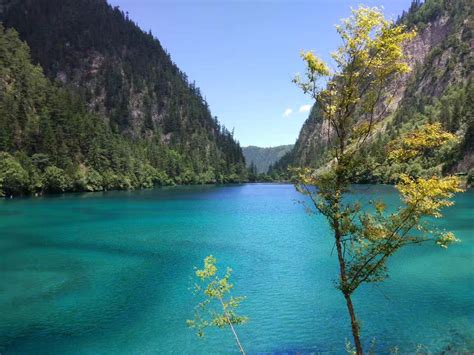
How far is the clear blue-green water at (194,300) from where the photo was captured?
94.3 feet

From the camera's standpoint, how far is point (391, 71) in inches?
707

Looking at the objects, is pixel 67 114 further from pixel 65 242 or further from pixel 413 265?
pixel 413 265

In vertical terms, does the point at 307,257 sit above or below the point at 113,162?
below

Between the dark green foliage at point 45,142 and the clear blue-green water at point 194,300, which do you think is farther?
the dark green foliage at point 45,142

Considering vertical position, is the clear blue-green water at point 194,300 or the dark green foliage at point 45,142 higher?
the dark green foliage at point 45,142

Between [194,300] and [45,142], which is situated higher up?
[45,142]

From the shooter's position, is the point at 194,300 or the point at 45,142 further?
the point at 45,142

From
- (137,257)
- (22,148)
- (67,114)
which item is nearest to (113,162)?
(67,114)

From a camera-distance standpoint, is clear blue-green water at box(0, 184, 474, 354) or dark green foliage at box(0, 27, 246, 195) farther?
dark green foliage at box(0, 27, 246, 195)

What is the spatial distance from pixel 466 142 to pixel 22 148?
510 feet

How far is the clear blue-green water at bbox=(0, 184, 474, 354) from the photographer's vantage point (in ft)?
94.3

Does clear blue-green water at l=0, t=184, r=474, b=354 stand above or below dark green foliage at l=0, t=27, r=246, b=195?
below

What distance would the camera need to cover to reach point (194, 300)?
123ft

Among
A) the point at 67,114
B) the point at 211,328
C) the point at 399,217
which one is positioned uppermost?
the point at 67,114
